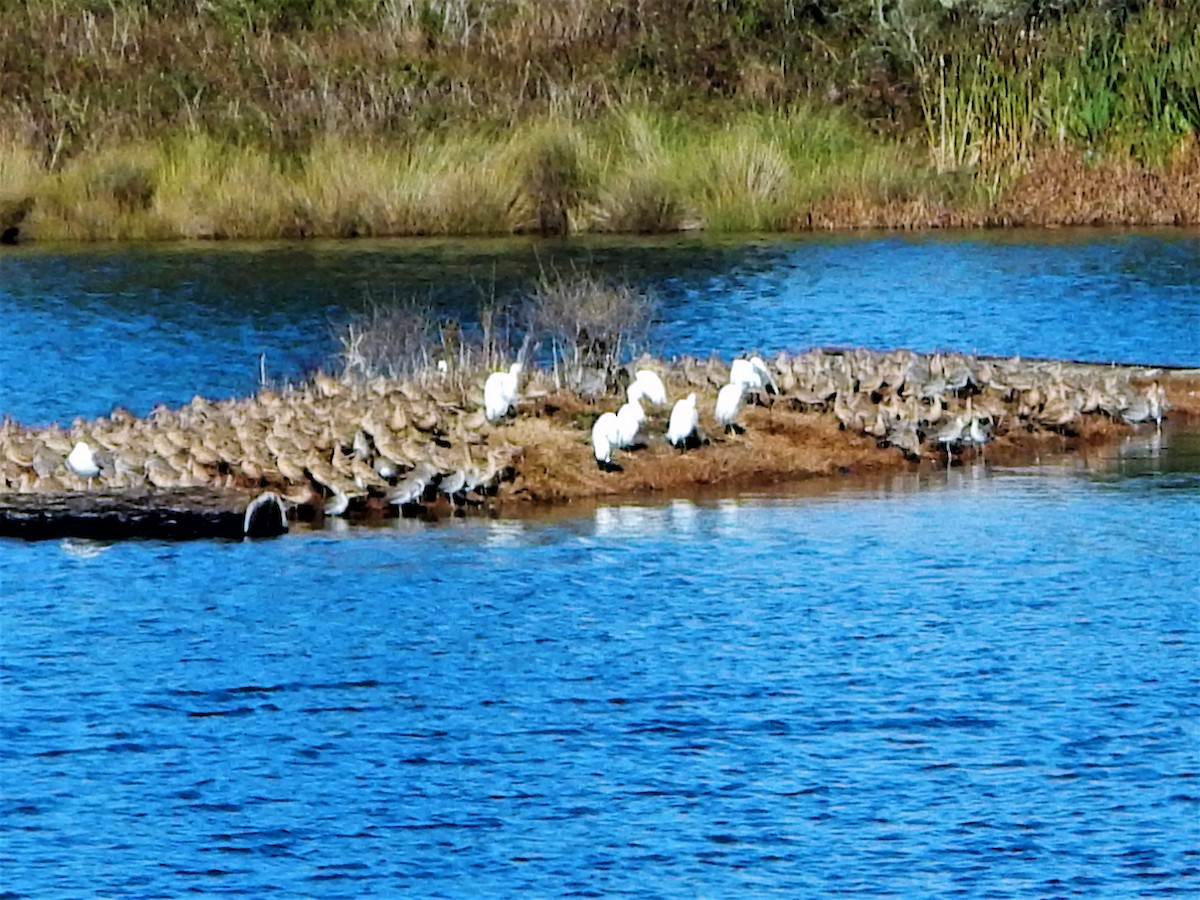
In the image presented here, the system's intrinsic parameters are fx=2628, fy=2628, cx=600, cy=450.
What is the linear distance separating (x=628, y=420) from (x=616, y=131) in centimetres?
1978

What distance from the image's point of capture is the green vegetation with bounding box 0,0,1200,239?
114 feet

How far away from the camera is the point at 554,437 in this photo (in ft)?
56.5

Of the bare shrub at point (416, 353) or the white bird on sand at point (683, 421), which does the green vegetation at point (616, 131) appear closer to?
the bare shrub at point (416, 353)

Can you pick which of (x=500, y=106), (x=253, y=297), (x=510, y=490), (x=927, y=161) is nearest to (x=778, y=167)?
(x=927, y=161)

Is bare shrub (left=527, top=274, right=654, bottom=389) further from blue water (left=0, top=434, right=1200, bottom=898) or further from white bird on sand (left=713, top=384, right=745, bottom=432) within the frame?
blue water (left=0, top=434, right=1200, bottom=898)

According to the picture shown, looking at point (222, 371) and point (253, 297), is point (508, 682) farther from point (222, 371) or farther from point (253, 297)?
point (253, 297)

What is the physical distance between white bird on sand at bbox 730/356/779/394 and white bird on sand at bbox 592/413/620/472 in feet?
3.53

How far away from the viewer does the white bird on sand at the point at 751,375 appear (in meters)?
17.8

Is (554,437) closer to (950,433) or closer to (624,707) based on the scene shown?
(950,433)

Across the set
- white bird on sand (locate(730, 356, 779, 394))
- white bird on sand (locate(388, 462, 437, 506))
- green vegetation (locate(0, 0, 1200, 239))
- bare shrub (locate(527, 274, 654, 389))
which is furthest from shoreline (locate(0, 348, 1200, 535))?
green vegetation (locate(0, 0, 1200, 239))

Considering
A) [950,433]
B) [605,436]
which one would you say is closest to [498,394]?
[605,436]

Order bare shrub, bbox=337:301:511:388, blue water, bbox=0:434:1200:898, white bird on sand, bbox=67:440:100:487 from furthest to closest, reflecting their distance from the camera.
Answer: bare shrub, bbox=337:301:511:388 → white bird on sand, bbox=67:440:100:487 → blue water, bbox=0:434:1200:898

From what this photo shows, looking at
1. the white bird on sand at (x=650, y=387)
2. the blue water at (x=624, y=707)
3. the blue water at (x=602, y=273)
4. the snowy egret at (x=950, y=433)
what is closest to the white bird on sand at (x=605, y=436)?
the blue water at (x=624, y=707)

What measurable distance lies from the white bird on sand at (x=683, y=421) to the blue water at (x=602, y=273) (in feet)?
17.2
